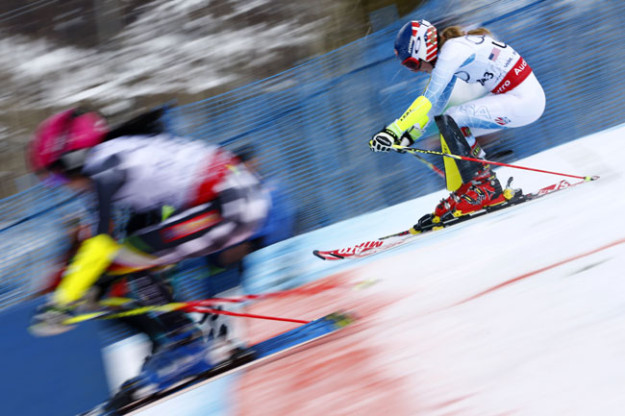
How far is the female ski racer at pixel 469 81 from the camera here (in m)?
3.72

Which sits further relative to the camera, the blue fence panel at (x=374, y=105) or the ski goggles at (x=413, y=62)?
the blue fence panel at (x=374, y=105)

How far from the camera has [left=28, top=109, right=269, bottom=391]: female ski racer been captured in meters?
2.57

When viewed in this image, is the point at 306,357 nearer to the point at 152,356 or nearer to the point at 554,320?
the point at 152,356

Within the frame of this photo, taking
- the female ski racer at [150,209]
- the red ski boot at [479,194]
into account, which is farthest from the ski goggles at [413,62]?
the female ski racer at [150,209]

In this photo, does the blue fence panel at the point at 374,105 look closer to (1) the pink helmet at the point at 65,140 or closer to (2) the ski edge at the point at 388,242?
(2) the ski edge at the point at 388,242

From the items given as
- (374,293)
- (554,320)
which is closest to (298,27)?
(374,293)

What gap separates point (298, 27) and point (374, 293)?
363 cm

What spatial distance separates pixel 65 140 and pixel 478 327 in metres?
2.02

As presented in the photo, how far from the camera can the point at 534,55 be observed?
15.4 feet

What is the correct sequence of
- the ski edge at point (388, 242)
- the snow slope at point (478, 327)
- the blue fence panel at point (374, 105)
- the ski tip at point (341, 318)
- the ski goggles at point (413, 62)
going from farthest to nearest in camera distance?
the blue fence panel at point (374, 105) < the ski edge at point (388, 242) < the ski goggles at point (413, 62) < the ski tip at point (341, 318) < the snow slope at point (478, 327)

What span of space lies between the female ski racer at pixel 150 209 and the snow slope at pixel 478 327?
37 centimetres

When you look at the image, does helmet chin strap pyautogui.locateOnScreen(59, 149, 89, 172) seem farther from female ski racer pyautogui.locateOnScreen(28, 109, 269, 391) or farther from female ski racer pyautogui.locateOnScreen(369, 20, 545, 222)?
female ski racer pyautogui.locateOnScreen(369, 20, 545, 222)

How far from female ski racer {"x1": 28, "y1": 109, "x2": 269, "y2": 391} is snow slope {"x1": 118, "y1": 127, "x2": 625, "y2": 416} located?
1.23 feet

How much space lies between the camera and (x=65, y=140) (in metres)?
2.65
